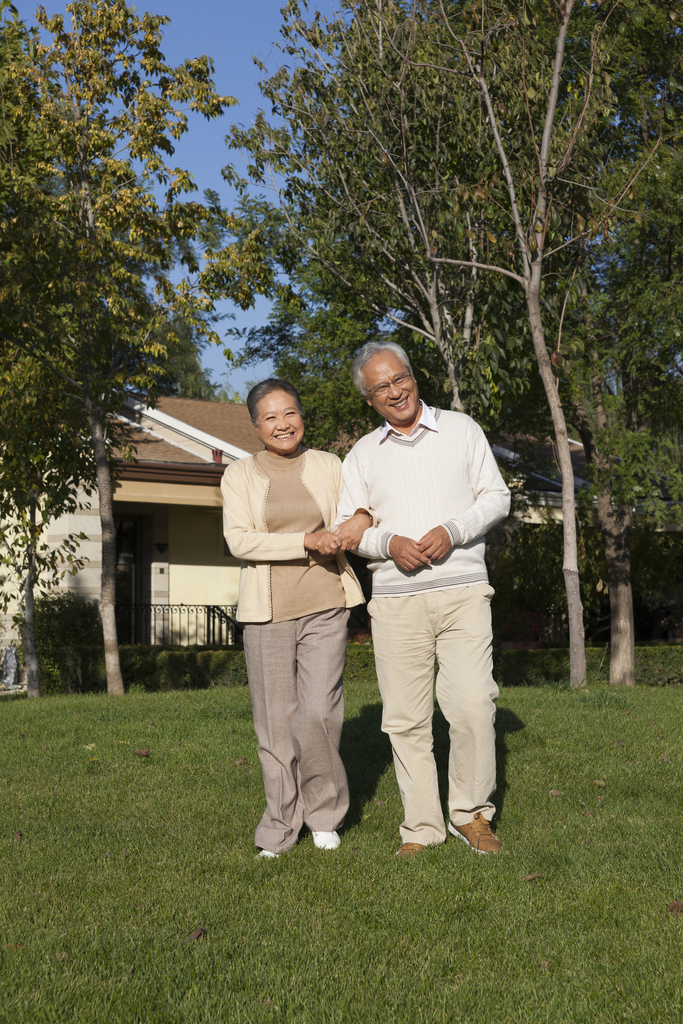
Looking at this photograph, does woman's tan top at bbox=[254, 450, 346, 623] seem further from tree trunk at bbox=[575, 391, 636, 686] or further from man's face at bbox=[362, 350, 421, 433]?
tree trunk at bbox=[575, 391, 636, 686]

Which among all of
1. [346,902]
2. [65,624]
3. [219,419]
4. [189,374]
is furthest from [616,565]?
[189,374]

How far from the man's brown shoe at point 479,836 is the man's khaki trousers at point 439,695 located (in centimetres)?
3

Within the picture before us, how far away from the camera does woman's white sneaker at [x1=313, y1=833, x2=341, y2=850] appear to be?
4.08 m

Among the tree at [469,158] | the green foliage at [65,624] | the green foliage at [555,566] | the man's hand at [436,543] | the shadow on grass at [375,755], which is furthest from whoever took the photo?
the green foliage at [555,566]

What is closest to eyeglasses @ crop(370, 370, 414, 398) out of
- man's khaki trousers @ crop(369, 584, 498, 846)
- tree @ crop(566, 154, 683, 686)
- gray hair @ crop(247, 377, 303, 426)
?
gray hair @ crop(247, 377, 303, 426)

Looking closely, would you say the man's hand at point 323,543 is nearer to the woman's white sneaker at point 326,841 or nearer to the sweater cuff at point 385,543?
the sweater cuff at point 385,543

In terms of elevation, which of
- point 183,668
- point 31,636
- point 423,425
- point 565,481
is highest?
point 565,481

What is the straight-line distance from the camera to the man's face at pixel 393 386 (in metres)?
4.09

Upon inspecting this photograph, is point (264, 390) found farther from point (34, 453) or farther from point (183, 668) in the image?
point (183, 668)

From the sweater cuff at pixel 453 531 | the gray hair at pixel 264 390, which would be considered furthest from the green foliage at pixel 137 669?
the sweater cuff at pixel 453 531

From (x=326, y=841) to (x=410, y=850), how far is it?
1.31 ft

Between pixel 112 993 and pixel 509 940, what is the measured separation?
1283 mm

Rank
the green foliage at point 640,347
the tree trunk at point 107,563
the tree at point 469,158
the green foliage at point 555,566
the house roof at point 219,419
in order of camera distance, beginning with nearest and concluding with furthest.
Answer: the tree at point 469,158 → the green foliage at point 640,347 → the tree trunk at point 107,563 → the green foliage at point 555,566 → the house roof at point 219,419

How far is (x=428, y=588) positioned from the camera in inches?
157
